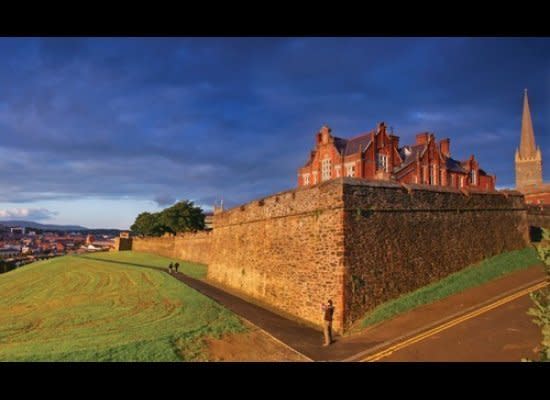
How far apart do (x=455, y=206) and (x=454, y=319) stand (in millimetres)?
6733

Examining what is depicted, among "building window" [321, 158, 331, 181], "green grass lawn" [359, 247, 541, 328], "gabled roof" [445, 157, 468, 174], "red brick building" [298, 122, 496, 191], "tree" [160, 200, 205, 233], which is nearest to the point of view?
"green grass lawn" [359, 247, 541, 328]

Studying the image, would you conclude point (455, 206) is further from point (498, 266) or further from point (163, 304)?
point (163, 304)

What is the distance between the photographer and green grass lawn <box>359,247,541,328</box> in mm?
14180

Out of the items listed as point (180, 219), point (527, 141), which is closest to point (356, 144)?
point (180, 219)

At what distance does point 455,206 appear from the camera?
1798 centimetres

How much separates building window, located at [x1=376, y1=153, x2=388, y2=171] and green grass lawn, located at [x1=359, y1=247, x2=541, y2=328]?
82.5 ft

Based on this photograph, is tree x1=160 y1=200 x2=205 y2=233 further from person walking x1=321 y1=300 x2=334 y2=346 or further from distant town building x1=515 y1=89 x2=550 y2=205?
distant town building x1=515 y1=89 x2=550 y2=205

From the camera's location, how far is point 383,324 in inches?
532

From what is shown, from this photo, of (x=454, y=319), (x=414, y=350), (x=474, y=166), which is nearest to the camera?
(x=414, y=350)

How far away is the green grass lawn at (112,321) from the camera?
11625mm

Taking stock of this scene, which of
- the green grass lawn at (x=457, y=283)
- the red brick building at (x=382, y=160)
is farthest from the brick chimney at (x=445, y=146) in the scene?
the green grass lawn at (x=457, y=283)

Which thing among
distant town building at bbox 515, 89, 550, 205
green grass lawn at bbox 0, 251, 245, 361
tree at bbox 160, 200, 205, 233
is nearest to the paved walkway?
green grass lawn at bbox 0, 251, 245, 361
